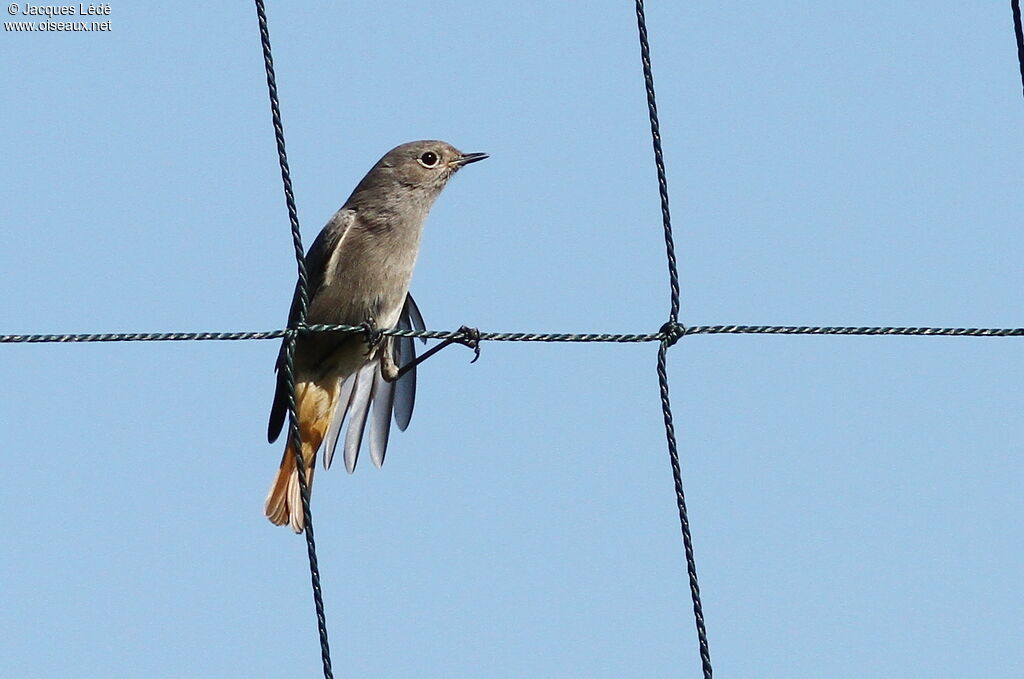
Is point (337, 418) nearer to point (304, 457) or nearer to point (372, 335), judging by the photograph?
point (304, 457)

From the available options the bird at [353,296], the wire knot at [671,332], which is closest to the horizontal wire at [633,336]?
the wire knot at [671,332]

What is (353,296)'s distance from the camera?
278 inches

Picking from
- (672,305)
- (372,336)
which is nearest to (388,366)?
(372,336)

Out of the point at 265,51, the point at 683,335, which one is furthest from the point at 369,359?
the point at 265,51

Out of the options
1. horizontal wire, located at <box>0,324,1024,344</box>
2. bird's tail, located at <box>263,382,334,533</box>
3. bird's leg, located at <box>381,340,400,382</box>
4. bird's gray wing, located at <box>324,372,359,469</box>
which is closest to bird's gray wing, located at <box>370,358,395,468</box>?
bird's leg, located at <box>381,340,400,382</box>

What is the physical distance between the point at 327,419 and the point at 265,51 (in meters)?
2.96

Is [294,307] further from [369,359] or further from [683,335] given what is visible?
[683,335]

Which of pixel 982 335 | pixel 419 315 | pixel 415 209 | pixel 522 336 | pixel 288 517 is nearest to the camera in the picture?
pixel 522 336

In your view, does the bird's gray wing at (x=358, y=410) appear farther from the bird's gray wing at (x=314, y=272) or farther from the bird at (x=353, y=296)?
the bird's gray wing at (x=314, y=272)

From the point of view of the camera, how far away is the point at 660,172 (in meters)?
5.25

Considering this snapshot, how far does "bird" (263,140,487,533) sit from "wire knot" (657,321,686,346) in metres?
1.88

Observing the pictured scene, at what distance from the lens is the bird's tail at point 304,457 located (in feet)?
22.9

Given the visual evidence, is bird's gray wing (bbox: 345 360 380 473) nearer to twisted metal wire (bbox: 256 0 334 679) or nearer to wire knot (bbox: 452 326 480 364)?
wire knot (bbox: 452 326 480 364)

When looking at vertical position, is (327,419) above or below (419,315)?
below
